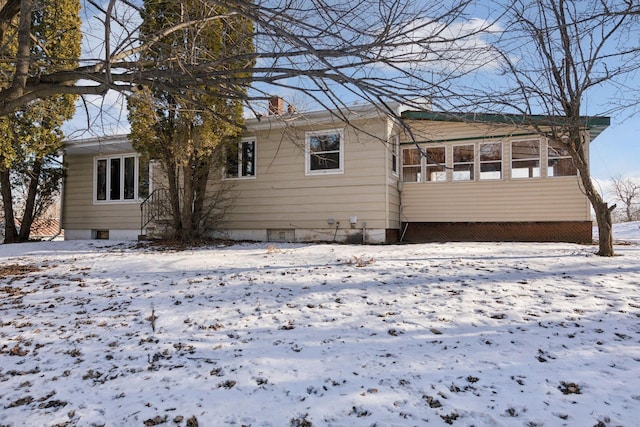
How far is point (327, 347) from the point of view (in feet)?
10.9

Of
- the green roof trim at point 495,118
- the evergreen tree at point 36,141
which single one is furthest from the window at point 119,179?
the green roof trim at point 495,118

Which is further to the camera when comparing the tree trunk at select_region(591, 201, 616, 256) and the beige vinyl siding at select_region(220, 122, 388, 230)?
the beige vinyl siding at select_region(220, 122, 388, 230)

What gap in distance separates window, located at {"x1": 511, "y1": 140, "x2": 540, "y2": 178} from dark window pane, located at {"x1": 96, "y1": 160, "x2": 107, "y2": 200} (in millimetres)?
13338

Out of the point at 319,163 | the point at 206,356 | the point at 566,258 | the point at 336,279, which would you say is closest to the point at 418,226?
the point at 319,163

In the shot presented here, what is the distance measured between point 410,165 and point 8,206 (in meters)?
13.1

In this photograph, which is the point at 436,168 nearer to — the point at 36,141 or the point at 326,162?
the point at 326,162

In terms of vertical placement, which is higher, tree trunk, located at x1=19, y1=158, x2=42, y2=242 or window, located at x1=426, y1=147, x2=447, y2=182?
window, located at x1=426, y1=147, x2=447, y2=182

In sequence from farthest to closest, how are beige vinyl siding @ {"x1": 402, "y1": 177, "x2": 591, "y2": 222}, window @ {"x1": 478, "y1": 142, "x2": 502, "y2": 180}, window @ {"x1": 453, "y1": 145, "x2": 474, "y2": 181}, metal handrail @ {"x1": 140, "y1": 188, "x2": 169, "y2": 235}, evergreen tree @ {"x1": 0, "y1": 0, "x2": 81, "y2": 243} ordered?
1. metal handrail @ {"x1": 140, "y1": 188, "x2": 169, "y2": 235}
2. window @ {"x1": 453, "y1": 145, "x2": 474, "y2": 181}
3. window @ {"x1": 478, "y1": 142, "x2": 502, "y2": 180}
4. beige vinyl siding @ {"x1": 402, "y1": 177, "x2": 591, "y2": 222}
5. evergreen tree @ {"x1": 0, "y1": 0, "x2": 81, "y2": 243}

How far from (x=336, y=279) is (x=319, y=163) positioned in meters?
6.12

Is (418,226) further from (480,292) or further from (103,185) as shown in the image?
(103,185)

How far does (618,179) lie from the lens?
3900 cm

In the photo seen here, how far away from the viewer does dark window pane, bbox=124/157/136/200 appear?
13.4 m

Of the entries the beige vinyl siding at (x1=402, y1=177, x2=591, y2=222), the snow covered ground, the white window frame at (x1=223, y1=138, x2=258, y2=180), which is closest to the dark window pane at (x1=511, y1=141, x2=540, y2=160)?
the beige vinyl siding at (x1=402, y1=177, x2=591, y2=222)

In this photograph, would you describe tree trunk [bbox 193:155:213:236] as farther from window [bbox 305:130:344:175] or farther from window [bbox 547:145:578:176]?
window [bbox 547:145:578:176]
